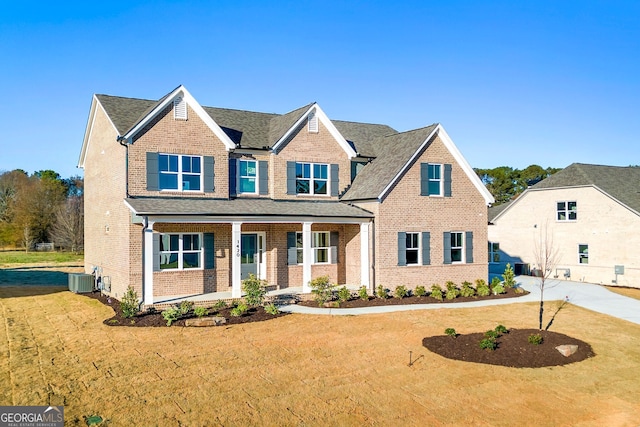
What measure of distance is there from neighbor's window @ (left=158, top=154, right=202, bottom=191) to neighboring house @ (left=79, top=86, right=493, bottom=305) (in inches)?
1.7

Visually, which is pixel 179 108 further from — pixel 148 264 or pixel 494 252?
pixel 494 252

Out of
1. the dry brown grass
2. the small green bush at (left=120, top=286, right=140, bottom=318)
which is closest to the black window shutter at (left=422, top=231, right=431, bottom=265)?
the dry brown grass

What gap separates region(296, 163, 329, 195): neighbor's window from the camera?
83.0ft

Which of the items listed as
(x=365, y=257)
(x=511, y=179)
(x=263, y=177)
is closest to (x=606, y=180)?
(x=365, y=257)

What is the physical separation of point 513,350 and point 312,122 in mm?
15209

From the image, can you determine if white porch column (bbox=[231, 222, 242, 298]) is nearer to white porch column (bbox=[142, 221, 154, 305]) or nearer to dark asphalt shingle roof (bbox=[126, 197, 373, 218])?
dark asphalt shingle roof (bbox=[126, 197, 373, 218])

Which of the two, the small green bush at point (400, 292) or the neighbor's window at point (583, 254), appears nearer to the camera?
the small green bush at point (400, 292)

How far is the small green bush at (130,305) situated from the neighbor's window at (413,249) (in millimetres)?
12280

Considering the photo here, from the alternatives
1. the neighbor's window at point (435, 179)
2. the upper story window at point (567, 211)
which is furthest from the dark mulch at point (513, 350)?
the upper story window at point (567, 211)

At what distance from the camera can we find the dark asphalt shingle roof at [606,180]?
102ft

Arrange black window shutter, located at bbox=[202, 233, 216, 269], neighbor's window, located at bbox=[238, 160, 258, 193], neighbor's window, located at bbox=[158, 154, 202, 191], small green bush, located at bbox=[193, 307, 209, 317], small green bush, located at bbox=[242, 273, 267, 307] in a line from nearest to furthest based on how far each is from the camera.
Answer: small green bush, located at bbox=[193, 307, 209, 317]
small green bush, located at bbox=[242, 273, 267, 307]
neighbor's window, located at bbox=[158, 154, 202, 191]
black window shutter, located at bbox=[202, 233, 216, 269]
neighbor's window, located at bbox=[238, 160, 258, 193]

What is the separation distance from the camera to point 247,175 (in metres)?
24.3

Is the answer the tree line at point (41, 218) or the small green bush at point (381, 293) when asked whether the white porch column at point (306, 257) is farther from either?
the tree line at point (41, 218)

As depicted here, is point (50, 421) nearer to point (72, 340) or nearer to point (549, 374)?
point (72, 340)
